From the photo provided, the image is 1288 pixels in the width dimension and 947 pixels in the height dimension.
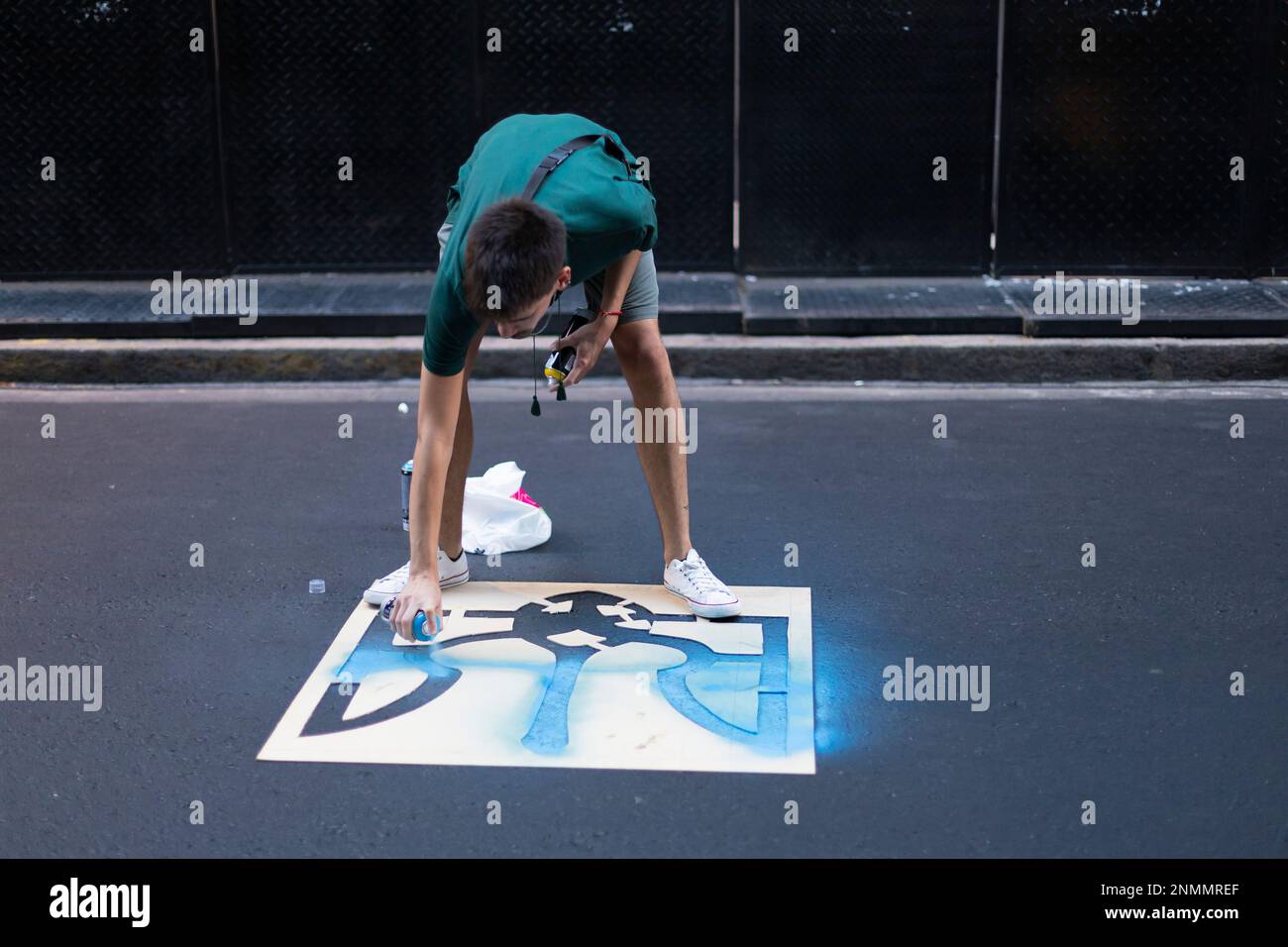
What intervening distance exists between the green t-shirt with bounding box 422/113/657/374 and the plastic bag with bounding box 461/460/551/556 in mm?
1428

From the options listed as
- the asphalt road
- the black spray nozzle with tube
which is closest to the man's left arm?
the black spray nozzle with tube

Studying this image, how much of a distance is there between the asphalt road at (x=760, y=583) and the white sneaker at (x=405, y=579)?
0.10 m

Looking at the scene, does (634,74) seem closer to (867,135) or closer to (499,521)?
(867,135)

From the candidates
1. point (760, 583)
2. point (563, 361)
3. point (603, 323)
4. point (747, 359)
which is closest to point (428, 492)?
point (563, 361)

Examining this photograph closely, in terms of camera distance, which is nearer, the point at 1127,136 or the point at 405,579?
the point at 405,579

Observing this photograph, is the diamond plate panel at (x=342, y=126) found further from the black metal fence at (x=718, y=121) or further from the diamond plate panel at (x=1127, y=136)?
the diamond plate panel at (x=1127, y=136)

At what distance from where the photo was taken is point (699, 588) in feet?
15.3

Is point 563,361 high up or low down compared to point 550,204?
down

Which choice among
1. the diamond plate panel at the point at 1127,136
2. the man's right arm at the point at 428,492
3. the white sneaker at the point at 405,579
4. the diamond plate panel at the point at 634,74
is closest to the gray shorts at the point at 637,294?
the man's right arm at the point at 428,492

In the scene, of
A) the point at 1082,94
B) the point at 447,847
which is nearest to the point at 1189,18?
the point at 1082,94

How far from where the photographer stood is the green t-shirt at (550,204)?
12.2 ft

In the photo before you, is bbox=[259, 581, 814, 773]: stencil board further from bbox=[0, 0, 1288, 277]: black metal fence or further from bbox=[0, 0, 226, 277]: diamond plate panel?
bbox=[0, 0, 226, 277]: diamond plate panel

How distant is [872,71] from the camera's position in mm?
8148

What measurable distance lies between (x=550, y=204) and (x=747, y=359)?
396 cm
